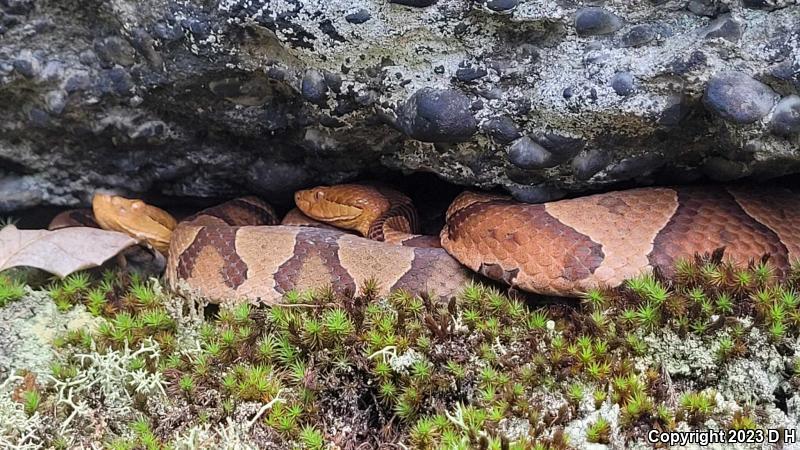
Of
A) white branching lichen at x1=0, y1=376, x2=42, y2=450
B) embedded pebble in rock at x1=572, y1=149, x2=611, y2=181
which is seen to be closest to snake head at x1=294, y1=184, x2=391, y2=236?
embedded pebble in rock at x1=572, y1=149, x2=611, y2=181

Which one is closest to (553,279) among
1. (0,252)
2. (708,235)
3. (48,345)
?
(708,235)

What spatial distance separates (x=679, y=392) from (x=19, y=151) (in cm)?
279

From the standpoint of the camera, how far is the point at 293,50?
2.72 m

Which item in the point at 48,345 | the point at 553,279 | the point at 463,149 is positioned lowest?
the point at 48,345

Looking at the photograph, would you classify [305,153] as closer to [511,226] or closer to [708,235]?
[511,226]

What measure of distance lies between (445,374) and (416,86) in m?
0.99

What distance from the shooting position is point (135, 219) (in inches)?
142

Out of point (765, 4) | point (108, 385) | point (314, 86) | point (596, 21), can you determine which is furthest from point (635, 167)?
point (108, 385)

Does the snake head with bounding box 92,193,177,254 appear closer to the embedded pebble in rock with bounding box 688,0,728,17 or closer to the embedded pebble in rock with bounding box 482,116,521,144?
the embedded pebble in rock with bounding box 482,116,521,144

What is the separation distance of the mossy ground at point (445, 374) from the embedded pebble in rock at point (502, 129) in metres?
0.55

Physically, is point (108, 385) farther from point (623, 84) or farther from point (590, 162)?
point (623, 84)

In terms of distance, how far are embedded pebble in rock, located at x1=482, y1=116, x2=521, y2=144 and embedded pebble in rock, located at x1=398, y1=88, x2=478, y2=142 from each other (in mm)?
50

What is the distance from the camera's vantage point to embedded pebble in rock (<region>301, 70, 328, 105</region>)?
2812 millimetres

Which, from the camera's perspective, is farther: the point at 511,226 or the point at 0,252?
the point at 0,252
